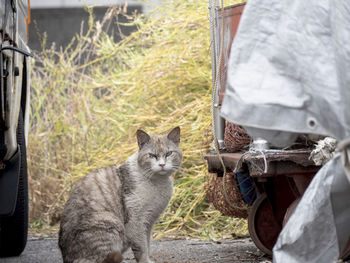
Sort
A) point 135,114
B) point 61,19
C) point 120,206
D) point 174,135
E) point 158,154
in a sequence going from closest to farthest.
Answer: point 120,206 < point 158,154 < point 174,135 < point 135,114 < point 61,19

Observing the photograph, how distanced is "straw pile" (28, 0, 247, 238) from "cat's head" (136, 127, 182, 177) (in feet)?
3.40

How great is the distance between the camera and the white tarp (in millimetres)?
1742

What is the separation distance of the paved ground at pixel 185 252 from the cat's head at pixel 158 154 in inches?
24.3

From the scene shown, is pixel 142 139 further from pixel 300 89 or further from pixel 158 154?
pixel 300 89

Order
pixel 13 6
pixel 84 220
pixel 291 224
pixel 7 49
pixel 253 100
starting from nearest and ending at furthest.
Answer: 1. pixel 253 100
2. pixel 291 224
3. pixel 7 49
4. pixel 13 6
5. pixel 84 220

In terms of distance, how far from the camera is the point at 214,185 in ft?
13.8

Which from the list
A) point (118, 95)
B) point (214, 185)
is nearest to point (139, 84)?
point (118, 95)

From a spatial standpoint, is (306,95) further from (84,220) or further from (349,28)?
(84,220)

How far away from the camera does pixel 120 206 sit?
12.6ft

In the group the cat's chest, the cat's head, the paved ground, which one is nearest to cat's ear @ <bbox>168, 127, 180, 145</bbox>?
the cat's head

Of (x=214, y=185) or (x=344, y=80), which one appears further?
(x=214, y=185)

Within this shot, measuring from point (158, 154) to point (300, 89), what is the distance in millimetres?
2342

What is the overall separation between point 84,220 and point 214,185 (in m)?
1.03

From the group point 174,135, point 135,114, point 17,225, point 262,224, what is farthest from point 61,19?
point 262,224
